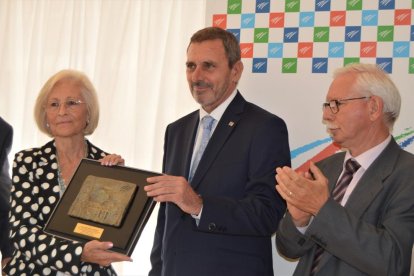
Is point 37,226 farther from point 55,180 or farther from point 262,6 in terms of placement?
point 262,6

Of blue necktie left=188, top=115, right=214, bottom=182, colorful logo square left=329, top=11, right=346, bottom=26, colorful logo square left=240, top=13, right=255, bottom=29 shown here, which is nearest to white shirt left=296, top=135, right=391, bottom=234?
blue necktie left=188, top=115, right=214, bottom=182

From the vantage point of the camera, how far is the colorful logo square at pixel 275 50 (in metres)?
4.02

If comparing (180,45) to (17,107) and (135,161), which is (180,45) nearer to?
(135,161)

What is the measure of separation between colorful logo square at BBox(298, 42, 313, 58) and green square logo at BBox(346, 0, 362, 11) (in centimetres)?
33

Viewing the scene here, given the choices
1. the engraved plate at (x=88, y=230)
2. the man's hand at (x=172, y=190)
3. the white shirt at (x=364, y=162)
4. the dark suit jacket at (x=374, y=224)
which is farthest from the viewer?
the engraved plate at (x=88, y=230)

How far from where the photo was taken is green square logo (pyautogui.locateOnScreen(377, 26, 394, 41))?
3777mm

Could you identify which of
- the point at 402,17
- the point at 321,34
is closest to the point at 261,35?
the point at 321,34

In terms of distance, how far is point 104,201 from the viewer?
320 cm

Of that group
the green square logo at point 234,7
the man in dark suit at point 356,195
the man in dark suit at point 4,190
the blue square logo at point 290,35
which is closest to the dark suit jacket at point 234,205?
the man in dark suit at point 356,195

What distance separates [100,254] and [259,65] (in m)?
1.72

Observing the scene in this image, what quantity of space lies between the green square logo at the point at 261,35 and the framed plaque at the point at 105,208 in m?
1.38

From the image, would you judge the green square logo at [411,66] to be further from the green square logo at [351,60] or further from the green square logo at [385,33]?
the green square logo at [351,60]

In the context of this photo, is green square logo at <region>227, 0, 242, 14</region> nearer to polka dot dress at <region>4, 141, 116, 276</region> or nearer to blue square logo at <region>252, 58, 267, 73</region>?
blue square logo at <region>252, 58, 267, 73</region>

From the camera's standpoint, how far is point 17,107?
5266 mm
